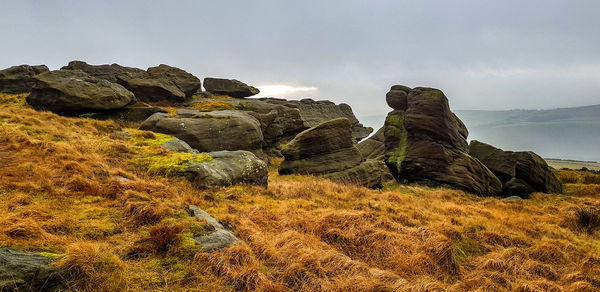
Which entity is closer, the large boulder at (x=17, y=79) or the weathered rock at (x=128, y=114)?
the weathered rock at (x=128, y=114)

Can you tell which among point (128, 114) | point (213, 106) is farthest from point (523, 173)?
point (128, 114)

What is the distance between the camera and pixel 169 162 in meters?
13.4

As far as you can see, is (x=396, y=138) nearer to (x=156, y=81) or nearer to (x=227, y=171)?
(x=227, y=171)

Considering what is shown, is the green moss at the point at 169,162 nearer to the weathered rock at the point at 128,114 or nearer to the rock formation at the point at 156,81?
the weathered rock at the point at 128,114

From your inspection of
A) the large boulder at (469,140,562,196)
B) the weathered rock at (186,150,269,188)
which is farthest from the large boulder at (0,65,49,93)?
the large boulder at (469,140,562,196)

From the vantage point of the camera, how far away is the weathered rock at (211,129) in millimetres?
23188

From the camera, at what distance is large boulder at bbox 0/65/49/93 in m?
35.4

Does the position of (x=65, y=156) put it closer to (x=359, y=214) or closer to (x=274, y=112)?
(x=359, y=214)

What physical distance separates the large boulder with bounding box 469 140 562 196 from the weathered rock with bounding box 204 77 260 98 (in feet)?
119

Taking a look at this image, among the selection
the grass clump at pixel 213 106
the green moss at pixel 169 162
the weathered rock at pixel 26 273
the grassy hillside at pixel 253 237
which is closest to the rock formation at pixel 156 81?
the grass clump at pixel 213 106

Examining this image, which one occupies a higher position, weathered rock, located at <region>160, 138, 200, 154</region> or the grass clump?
the grass clump

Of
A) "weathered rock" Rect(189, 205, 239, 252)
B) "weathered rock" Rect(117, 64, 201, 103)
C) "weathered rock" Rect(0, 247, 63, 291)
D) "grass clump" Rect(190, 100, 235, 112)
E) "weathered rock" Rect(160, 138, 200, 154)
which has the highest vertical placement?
"weathered rock" Rect(117, 64, 201, 103)

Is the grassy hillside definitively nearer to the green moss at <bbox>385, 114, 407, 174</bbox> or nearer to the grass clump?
the green moss at <bbox>385, 114, 407, 174</bbox>

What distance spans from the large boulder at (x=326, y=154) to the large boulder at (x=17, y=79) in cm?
3437
